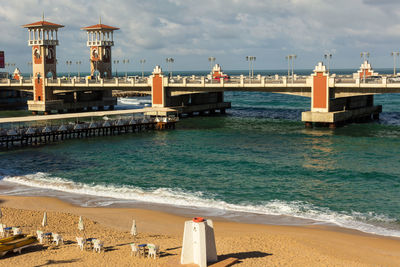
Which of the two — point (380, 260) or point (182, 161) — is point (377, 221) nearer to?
point (380, 260)

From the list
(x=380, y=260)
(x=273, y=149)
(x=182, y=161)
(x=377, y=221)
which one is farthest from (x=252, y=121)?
(x=380, y=260)

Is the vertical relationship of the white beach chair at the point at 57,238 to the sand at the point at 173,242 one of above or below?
above

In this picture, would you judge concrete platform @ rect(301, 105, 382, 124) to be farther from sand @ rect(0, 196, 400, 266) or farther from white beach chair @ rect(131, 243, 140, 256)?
white beach chair @ rect(131, 243, 140, 256)

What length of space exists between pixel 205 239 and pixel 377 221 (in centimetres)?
1626

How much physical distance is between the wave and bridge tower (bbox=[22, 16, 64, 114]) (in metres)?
70.4

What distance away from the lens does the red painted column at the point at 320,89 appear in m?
79.8

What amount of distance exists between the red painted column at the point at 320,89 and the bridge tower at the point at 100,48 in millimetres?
58534

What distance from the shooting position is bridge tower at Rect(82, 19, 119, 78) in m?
121

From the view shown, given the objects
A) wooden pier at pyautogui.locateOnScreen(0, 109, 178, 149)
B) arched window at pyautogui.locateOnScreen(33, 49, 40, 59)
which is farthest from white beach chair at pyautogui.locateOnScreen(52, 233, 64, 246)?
arched window at pyautogui.locateOnScreen(33, 49, 40, 59)

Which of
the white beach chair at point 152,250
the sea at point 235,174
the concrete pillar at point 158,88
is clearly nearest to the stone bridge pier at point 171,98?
the concrete pillar at point 158,88

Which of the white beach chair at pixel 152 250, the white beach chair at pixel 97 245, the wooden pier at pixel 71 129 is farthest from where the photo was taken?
the wooden pier at pixel 71 129

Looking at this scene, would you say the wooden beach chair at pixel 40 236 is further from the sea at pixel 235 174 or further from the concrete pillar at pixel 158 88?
the concrete pillar at pixel 158 88

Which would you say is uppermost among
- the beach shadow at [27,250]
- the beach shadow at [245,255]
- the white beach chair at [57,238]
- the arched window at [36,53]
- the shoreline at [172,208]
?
the arched window at [36,53]

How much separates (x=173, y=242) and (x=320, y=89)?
5656cm
